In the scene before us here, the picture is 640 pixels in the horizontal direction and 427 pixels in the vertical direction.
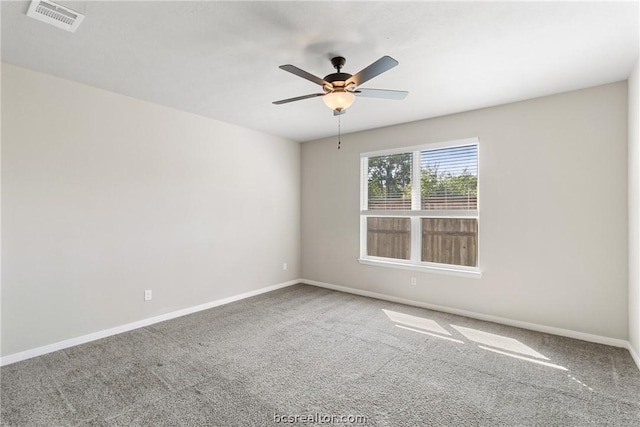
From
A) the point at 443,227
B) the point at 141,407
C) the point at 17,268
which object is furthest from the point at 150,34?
the point at 443,227

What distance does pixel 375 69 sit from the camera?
221 centimetres

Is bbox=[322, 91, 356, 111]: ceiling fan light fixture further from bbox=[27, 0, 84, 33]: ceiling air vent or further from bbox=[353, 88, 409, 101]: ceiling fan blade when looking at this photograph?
bbox=[27, 0, 84, 33]: ceiling air vent

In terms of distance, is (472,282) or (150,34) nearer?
(150,34)

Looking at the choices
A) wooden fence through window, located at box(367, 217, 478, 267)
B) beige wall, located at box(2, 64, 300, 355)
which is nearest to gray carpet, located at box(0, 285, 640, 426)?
beige wall, located at box(2, 64, 300, 355)

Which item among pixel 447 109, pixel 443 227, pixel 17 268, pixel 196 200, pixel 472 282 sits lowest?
pixel 472 282

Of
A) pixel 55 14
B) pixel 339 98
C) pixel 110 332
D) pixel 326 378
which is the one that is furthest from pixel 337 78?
pixel 110 332

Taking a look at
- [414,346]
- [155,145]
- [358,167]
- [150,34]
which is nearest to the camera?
[150,34]

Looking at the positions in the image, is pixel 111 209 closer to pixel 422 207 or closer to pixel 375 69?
pixel 375 69

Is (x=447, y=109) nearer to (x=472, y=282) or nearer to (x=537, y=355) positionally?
(x=472, y=282)

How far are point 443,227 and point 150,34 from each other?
3893 mm

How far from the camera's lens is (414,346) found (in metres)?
3.15

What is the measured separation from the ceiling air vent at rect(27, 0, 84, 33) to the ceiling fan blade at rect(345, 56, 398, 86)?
6.31 feet

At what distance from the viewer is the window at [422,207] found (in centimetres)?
413

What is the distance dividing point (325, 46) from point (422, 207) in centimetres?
279
